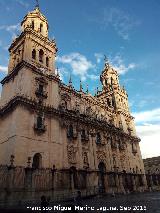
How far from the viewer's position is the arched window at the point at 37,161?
24.1 m

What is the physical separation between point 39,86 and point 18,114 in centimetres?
618

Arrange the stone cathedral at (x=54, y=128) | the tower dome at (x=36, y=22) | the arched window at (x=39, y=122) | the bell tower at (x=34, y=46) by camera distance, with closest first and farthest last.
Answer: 1. the stone cathedral at (x=54, y=128)
2. the arched window at (x=39, y=122)
3. the bell tower at (x=34, y=46)
4. the tower dome at (x=36, y=22)

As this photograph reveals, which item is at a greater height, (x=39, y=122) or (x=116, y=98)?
(x=116, y=98)

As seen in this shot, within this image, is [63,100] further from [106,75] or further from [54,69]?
[106,75]

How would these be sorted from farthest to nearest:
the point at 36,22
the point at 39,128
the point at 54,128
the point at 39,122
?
the point at 36,22, the point at 54,128, the point at 39,122, the point at 39,128

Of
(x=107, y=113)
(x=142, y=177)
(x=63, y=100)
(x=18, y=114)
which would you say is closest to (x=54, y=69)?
(x=63, y=100)

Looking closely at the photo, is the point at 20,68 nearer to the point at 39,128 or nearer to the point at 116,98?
the point at 39,128

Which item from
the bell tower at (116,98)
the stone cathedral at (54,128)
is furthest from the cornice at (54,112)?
the bell tower at (116,98)

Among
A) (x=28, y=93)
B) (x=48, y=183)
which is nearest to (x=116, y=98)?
(x=28, y=93)

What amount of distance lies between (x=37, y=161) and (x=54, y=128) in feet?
15.8

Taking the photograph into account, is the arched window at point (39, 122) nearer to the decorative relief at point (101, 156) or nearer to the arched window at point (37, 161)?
the arched window at point (37, 161)

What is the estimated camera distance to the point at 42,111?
27.0 metres

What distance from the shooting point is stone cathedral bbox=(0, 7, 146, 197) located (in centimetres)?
2445

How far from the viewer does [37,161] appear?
969 inches
